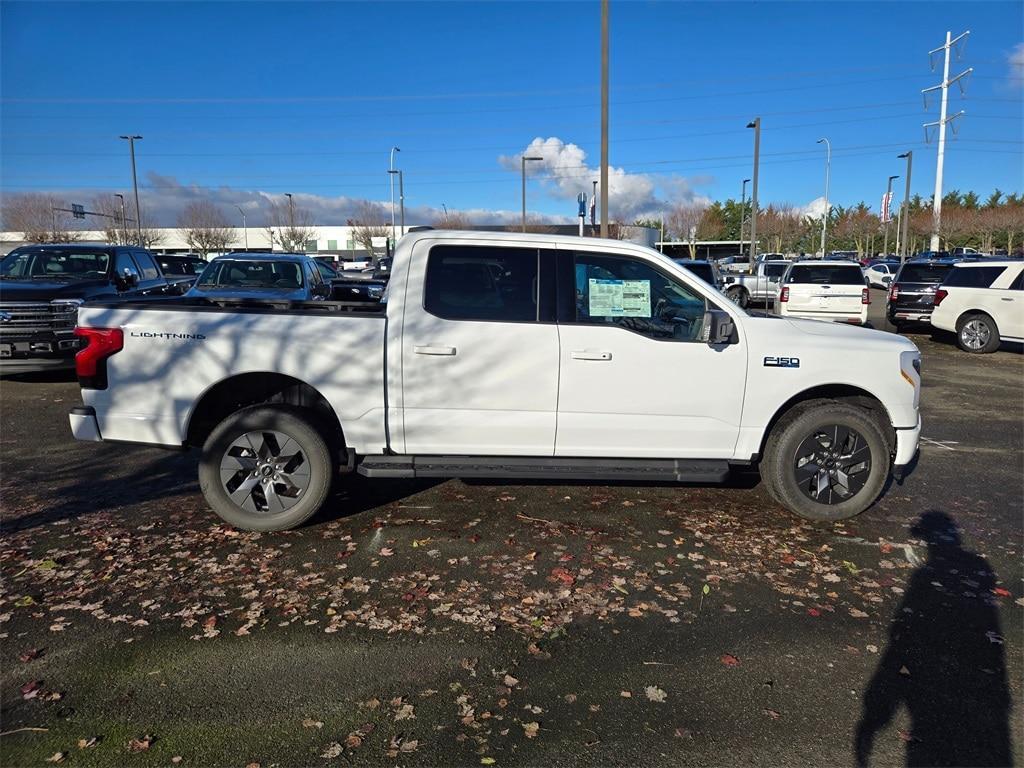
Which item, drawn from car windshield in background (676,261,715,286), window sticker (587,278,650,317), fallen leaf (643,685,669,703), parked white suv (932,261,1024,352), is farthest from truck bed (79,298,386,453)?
parked white suv (932,261,1024,352)

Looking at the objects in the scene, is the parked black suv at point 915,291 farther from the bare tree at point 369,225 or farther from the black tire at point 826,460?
the bare tree at point 369,225

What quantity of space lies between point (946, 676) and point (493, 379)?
115 inches

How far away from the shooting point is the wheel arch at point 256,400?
479 centimetres

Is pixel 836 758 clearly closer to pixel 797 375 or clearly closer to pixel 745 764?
pixel 745 764

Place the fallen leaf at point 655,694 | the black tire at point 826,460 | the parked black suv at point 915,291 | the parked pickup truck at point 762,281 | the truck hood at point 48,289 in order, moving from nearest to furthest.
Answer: the fallen leaf at point 655,694 < the black tire at point 826,460 < the truck hood at point 48,289 < the parked black suv at point 915,291 < the parked pickup truck at point 762,281

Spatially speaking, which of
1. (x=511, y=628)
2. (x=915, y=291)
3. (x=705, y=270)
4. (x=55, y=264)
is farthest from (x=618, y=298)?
(x=915, y=291)

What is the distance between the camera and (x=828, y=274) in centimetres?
1645

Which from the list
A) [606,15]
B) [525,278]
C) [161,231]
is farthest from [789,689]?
[161,231]

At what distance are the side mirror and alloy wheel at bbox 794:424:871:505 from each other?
1002 millimetres

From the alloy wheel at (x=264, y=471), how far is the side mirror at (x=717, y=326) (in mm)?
2823

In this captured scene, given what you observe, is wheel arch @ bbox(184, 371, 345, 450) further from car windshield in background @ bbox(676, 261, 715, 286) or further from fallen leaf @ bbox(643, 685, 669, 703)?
car windshield in background @ bbox(676, 261, 715, 286)

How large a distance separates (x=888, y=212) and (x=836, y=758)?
6434 centimetres

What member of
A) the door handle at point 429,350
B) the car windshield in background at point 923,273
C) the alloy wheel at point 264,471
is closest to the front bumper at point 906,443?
the door handle at point 429,350

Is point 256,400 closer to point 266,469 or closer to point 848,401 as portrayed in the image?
point 266,469
